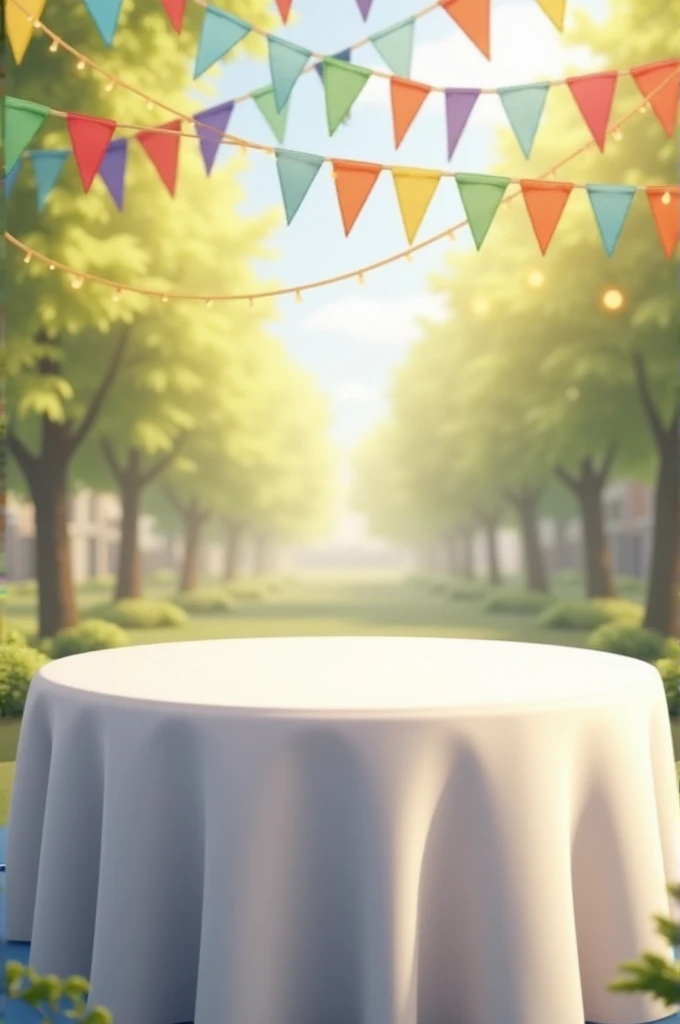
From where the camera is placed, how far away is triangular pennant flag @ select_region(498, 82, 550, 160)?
4.09m

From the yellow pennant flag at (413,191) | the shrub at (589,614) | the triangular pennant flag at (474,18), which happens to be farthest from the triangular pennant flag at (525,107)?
the shrub at (589,614)

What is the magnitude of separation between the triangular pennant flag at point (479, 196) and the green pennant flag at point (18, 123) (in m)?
1.38

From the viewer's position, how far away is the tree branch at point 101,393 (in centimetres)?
1036

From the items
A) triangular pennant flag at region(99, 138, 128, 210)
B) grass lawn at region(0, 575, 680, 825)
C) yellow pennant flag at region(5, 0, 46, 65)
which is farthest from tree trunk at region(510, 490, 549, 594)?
yellow pennant flag at region(5, 0, 46, 65)

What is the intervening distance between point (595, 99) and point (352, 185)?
3.61ft

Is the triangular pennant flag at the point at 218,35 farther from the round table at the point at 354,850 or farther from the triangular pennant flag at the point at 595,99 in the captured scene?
the round table at the point at 354,850

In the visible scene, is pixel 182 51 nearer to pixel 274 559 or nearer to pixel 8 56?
pixel 8 56

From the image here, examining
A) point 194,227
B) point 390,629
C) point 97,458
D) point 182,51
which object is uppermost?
point 182,51

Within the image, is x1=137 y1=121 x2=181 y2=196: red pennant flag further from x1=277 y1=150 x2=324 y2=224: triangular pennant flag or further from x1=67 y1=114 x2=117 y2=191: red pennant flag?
x1=277 y1=150 x2=324 y2=224: triangular pennant flag

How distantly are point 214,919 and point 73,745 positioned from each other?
0.67 meters

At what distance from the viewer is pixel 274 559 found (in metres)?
50.3

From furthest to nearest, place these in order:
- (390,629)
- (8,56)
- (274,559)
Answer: (274,559) → (390,629) → (8,56)

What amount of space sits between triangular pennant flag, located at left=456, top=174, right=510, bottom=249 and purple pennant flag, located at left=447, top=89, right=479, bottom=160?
24.1 inches

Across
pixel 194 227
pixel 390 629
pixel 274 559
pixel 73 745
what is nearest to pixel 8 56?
pixel 194 227
